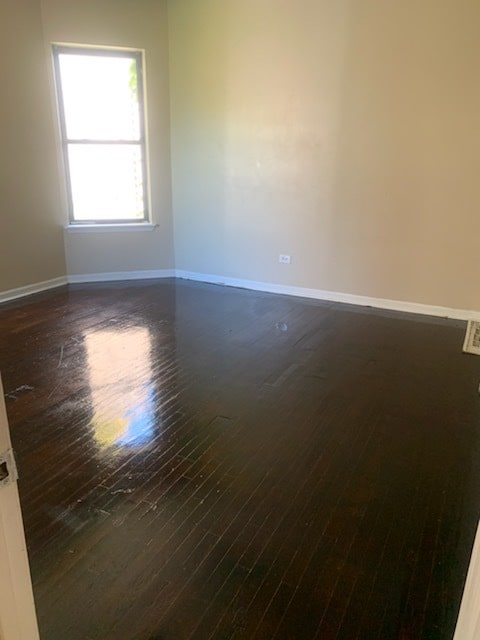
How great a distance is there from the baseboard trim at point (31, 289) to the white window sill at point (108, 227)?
23.6 inches

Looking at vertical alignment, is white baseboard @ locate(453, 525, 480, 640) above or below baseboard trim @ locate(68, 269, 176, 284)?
above

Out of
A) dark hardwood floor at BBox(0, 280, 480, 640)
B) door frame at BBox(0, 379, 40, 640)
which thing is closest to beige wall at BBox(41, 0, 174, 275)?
dark hardwood floor at BBox(0, 280, 480, 640)

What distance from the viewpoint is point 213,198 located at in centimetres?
541

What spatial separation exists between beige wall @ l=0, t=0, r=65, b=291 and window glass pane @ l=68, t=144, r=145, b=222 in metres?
0.25

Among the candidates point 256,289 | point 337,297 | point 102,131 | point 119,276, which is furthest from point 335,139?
point 119,276

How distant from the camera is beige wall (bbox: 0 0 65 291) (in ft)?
14.7

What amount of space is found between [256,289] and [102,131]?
2513 mm

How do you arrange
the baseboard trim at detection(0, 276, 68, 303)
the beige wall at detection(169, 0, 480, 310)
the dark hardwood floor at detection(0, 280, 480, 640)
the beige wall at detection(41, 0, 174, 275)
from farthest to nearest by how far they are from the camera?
the baseboard trim at detection(0, 276, 68, 303), the beige wall at detection(41, 0, 174, 275), the beige wall at detection(169, 0, 480, 310), the dark hardwood floor at detection(0, 280, 480, 640)

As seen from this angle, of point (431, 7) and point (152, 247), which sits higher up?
point (431, 7)

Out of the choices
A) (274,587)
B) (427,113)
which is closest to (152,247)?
(427,113)

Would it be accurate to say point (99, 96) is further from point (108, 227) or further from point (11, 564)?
point (11, 564)

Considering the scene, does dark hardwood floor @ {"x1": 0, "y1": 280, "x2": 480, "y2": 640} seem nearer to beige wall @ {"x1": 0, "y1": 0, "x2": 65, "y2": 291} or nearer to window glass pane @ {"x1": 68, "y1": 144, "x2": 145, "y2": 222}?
beige wall @ {"x1": 0, "y1": 0, "x2": 65, "y2": 291}

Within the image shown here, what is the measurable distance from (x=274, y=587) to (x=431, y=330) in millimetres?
3155

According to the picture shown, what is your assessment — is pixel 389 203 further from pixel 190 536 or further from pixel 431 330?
pixel 190 536
